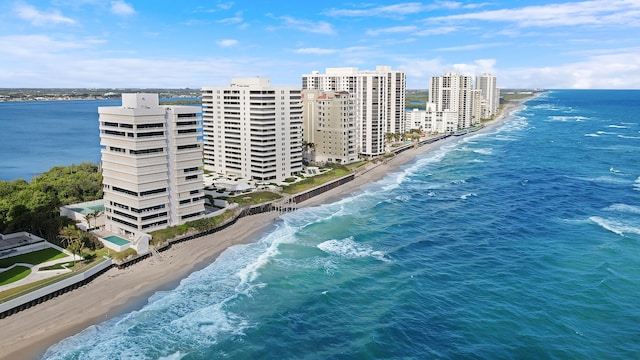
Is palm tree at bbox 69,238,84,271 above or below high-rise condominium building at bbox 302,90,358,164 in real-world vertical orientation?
below

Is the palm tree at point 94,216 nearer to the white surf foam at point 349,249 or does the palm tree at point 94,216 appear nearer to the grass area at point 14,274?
the grass area at point 14,274

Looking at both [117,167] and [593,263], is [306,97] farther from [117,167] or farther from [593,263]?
[593,263]

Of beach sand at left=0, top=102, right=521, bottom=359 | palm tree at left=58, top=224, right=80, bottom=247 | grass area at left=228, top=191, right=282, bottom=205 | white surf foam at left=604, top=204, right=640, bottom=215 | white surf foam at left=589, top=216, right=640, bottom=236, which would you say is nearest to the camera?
beach sand at left=0, top=102, right=521, bottom=359

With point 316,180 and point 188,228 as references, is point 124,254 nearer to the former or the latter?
point 188,228

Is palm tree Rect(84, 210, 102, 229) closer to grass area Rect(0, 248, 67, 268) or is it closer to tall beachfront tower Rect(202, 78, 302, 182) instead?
grass area Rect(0, 248, 67, 268)

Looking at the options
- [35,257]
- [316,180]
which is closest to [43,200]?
[35,257]

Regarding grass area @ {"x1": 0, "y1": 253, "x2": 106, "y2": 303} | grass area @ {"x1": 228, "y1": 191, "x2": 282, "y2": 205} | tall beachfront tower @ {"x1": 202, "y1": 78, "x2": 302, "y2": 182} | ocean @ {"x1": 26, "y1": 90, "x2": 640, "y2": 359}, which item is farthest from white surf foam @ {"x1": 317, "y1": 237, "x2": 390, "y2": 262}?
tall beachfront tower @ {"x1": 202, "y1": 78, "x2": 302, "y2": 182}
